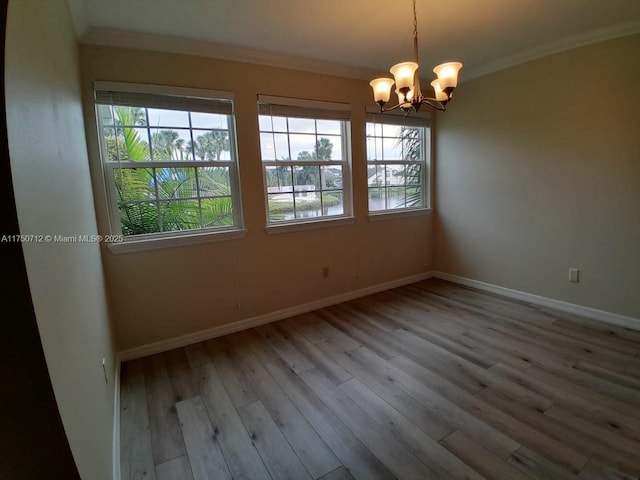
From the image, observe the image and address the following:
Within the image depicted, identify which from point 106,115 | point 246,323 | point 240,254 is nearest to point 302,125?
point 240,254

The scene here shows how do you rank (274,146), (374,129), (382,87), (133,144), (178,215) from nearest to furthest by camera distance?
(382,87)
(133,144)
(178,215)
(274,146)
(374,129)

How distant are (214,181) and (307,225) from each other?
39.7 inches

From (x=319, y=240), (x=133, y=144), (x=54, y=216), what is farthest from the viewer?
(x=319, y=240)

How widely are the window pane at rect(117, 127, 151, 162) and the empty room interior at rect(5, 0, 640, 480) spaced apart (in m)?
0.02

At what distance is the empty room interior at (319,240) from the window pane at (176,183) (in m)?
0.02

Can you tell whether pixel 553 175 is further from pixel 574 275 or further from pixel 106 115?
pixel 106 115

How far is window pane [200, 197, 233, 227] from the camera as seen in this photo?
111 inches

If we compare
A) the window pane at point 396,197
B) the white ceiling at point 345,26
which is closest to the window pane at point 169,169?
the white ceiling at point 345,26

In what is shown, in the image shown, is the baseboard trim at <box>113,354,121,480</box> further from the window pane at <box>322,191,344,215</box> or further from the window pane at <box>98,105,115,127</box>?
the window pane at <box>322,191,344,215</box>

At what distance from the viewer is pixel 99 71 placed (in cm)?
229

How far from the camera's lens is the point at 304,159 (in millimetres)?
3244

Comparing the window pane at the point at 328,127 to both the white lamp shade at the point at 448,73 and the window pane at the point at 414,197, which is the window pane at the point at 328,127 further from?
the white lamp shade at the point at 448,73

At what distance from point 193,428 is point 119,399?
64 cm

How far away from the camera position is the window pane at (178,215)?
2643 millimetres
